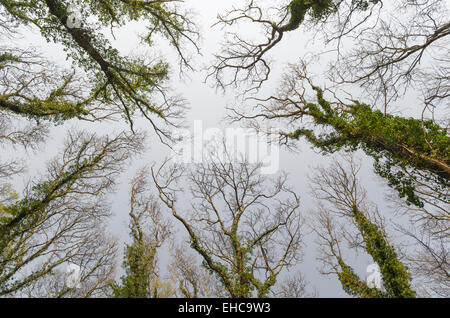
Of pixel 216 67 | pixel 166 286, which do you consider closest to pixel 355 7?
pixel 216 67

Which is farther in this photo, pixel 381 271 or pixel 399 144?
pixel 381 271

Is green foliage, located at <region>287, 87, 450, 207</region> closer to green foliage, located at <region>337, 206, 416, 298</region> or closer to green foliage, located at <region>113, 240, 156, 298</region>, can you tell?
green foliage, located at <region>337, 206, 416, 298</region>

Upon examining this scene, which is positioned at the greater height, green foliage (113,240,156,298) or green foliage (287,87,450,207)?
green foliage (287,87,450,207)

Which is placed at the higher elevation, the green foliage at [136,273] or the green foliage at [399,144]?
the green foliage at [399,144]

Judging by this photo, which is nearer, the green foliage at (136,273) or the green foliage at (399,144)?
the green foliage at (399,144)

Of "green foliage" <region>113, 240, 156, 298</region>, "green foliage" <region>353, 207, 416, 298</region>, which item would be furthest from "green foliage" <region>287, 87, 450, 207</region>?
"green foliage" <region>113, 240, 156, 298</region>

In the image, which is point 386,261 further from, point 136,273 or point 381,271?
point 136,273

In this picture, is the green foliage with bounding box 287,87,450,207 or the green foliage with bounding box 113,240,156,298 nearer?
the green foliage with bounding box 287,87,450,207

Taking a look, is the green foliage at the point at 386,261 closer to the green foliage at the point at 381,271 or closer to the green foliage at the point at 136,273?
the green foliage at the point at 381,271

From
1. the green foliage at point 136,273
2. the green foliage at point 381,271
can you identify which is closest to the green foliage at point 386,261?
the green foliage at point 381,271

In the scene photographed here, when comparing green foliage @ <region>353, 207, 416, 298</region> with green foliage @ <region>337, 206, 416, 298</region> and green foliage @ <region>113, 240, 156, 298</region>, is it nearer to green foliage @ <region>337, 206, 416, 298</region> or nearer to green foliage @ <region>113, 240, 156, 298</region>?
green foliage @ <region>337, 206, 416, 298</region>

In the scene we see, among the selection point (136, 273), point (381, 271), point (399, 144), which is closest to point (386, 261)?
point (381, 271)

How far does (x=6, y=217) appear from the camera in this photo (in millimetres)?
7723
